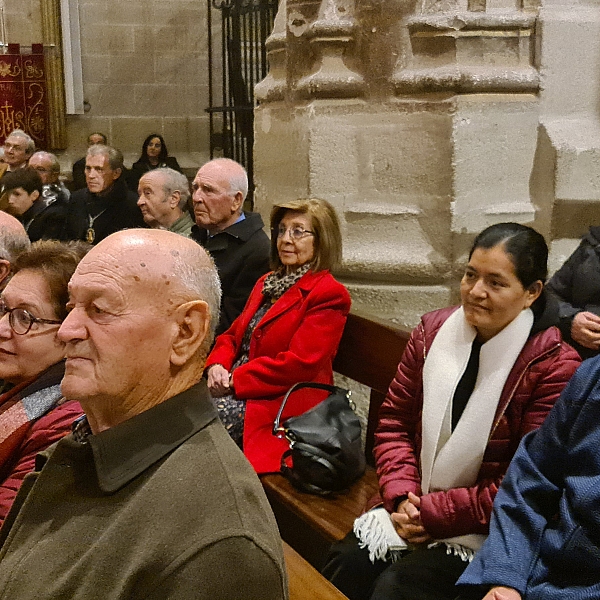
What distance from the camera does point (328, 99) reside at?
353 centimetres

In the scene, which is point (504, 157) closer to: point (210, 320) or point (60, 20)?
point (210, 320)

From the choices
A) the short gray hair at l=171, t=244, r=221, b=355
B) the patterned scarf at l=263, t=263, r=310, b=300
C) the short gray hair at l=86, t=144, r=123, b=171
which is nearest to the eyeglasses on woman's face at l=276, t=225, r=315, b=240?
the patterned scarf at l=263, t=263, r=310, b=300

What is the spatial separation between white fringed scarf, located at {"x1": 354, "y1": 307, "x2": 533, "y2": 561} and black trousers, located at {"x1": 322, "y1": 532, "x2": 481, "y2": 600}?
0.11ft

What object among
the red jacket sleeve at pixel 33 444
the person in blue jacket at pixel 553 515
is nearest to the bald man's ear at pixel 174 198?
the red jacket sleeve at pixel 33 444

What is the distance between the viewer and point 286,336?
287cm

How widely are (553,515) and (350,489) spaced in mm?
839

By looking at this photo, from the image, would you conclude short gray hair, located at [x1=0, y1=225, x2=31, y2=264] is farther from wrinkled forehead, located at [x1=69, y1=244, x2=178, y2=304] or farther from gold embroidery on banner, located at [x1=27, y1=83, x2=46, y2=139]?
gold embroidery on banner, located at [x1=27, y1=83, x2=46, y2=139]

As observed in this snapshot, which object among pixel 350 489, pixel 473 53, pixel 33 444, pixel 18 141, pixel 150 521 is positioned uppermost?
pixel 473 53

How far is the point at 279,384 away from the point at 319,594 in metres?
1.32

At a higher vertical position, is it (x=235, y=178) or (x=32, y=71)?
(x=32, y=71)

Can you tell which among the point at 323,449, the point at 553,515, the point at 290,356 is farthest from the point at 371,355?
the point at 553,515

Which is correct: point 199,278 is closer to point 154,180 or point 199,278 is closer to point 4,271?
point 4,271

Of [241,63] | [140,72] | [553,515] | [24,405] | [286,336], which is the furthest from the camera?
[140,72]

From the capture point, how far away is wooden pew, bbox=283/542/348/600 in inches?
59.2
